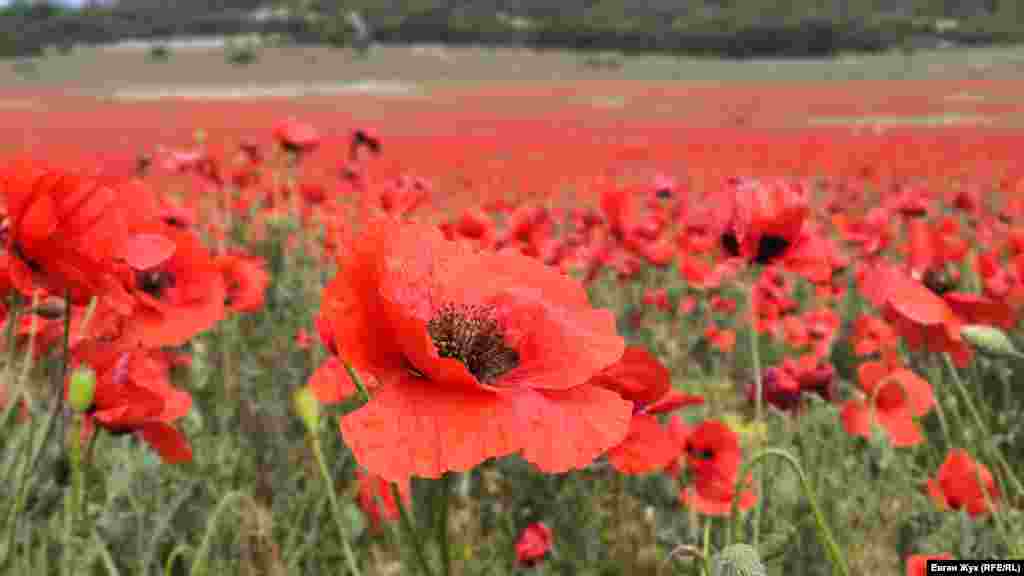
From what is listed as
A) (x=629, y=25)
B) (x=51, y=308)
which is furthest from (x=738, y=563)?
(x=629, y=25)

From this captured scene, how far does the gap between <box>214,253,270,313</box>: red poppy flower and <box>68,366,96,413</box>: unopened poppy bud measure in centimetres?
86

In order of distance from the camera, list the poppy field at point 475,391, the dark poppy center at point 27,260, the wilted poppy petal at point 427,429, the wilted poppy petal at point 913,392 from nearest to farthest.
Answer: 1. the wilted poppy petal at point 427,429
2. the poppy field at point 475,391
3. the dark poppy center at point 27,260
4. the wilted poppy petal at point 913,392

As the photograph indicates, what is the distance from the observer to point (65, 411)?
1.26 metres

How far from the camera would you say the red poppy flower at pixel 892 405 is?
1685 mm

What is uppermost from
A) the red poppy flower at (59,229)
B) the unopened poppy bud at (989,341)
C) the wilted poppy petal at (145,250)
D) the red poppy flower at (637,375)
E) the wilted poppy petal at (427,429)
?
the red poppy flower at (59,229)

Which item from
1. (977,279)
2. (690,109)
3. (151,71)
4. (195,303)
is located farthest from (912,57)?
(195,303)

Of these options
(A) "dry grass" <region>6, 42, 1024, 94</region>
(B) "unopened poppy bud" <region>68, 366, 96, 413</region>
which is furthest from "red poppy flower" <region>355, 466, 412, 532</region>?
(A) "dry grass" <region>6, 42, 1024, 94</region>

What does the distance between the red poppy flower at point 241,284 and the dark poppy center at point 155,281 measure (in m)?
0.46

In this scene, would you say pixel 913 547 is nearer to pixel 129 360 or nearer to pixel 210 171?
pixel 129 360

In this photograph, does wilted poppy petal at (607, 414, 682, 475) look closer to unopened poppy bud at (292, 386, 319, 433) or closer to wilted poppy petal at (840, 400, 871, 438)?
unopened poppy bud at (292, 386, 319, 433)

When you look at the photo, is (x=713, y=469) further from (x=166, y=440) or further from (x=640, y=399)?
(x=166, y=440)

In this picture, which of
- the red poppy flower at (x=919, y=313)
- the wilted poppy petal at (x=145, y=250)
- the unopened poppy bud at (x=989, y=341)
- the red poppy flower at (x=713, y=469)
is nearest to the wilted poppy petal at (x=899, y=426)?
the red poppy flower at (x=713, y=469)

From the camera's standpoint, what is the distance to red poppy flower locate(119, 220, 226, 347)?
3.49ft

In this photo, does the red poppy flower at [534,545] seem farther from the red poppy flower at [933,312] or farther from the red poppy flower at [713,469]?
the red poppy flower at [933,312]
